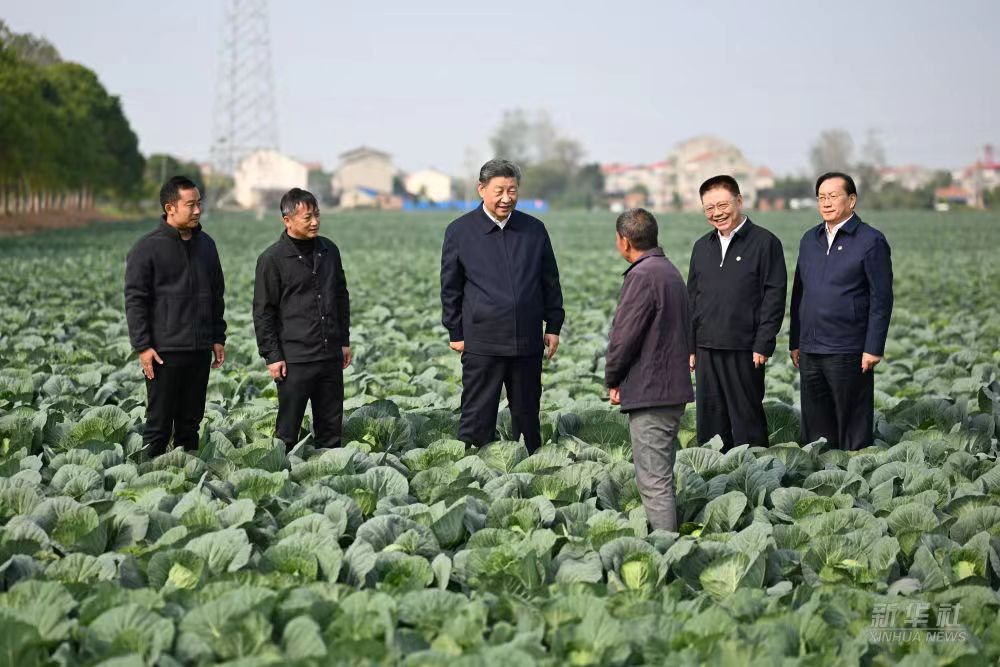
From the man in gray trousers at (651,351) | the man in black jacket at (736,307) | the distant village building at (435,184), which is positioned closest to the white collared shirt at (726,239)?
the man in black jacket at (736,307)

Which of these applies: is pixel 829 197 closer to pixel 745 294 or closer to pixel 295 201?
pixel 745 294

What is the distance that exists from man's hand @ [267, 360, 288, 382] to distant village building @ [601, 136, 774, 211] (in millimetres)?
99052

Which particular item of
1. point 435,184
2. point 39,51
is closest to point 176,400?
point 39,51

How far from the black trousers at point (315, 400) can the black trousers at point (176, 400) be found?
1.35ft

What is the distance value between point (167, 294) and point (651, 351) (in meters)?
2.53

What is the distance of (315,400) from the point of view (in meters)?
5.87

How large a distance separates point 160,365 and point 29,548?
64.2 inches

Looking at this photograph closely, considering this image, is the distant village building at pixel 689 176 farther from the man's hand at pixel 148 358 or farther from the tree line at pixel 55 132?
the man's hand at pixel 148 358

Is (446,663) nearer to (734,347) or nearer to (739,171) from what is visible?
(734,347)

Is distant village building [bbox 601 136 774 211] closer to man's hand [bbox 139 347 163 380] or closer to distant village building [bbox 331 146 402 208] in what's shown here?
distant village building [bbox 331 146 402 208]

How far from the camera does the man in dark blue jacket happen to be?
563 centimetres

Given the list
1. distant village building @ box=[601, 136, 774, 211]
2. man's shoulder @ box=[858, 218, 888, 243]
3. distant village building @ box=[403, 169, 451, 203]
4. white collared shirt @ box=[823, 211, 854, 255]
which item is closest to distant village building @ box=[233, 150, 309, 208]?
distant village building @ box=[403, 169, 451, 203]

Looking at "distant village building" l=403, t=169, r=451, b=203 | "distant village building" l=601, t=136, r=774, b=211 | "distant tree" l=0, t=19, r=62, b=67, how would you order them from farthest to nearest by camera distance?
"distant village building" l=403, t=169, r=451, b=203 → "distant village building" l=601, t=136, r=774, b=211 → "distant tree" l=0, t=19, r=62, b=67

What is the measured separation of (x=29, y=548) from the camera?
13.6 feet
